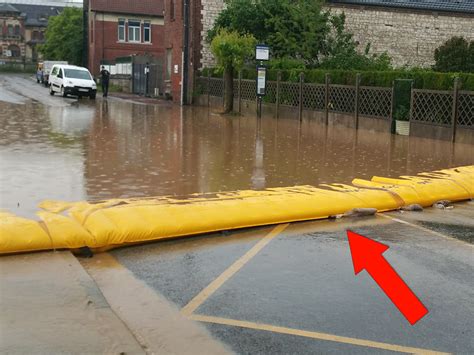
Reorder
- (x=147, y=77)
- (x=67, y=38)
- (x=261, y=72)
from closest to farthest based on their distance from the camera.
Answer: (x=261, y=72), (x=147, y=77), (x=67, y=38)

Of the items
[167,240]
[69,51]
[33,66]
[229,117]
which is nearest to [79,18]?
[69,51]

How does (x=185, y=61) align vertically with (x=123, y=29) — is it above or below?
below

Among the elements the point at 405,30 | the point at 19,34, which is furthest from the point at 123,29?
the point at 19,34

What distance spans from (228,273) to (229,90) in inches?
945

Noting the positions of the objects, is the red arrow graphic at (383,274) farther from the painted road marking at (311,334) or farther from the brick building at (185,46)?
the brick building at (185,46)

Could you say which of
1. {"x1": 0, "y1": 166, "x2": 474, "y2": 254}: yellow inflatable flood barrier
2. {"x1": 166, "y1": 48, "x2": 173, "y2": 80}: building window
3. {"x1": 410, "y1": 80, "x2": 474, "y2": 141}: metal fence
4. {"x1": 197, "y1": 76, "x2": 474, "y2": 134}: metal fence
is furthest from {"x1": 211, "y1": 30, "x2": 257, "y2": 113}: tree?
{"x1": 0, "y1": 166, "x2": 474, "y2": 254}: yellow inflatable flood barrier

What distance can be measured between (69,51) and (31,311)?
7260cm

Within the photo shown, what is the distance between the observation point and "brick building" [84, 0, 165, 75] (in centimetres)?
6469

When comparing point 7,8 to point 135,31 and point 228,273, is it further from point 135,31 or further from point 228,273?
point 228,273

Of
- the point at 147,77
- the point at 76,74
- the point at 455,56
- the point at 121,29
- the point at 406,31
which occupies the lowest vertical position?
the point at 147,77

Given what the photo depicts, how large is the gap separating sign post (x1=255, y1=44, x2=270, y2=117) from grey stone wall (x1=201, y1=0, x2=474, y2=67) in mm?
11817

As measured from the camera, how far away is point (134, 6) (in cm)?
6575

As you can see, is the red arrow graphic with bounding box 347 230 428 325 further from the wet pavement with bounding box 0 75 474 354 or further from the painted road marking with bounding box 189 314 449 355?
the painted road marking with bounding box 189 314 449 355

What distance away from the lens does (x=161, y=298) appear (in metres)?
5.35
